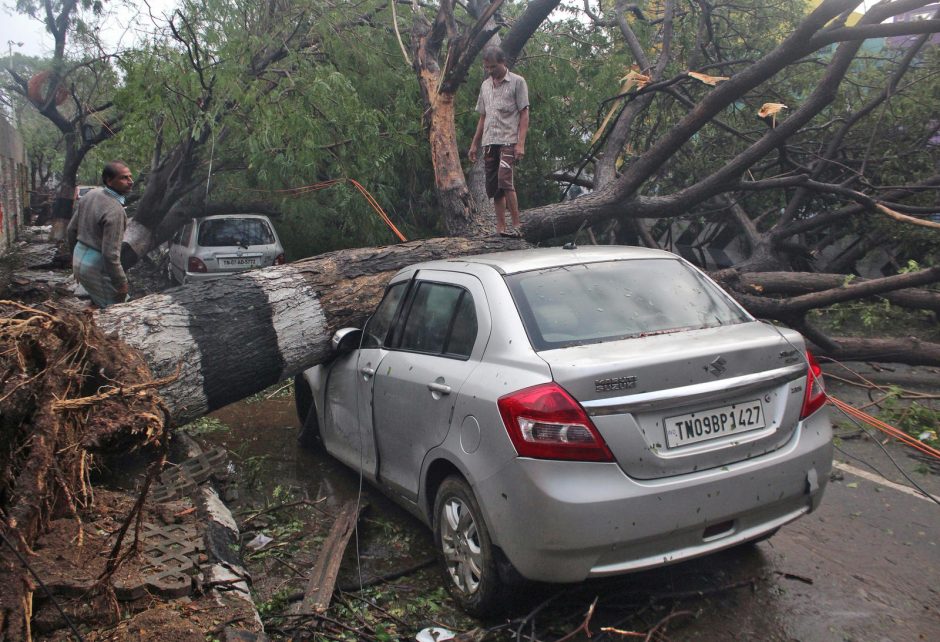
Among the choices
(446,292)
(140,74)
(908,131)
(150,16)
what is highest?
(150,16)

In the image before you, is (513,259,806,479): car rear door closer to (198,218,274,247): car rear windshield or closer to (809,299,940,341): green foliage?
(809,299,940,341): green foliage

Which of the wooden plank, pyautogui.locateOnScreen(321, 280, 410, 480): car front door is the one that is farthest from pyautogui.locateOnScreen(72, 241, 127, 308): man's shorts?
the wooden plank

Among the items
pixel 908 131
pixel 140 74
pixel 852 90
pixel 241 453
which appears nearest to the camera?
pixel 241 453

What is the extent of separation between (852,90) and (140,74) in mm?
9784

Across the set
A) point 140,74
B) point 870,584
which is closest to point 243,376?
point 870,584

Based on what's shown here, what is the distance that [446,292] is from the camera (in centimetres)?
407

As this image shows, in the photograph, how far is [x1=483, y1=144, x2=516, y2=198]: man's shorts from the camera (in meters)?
7.00

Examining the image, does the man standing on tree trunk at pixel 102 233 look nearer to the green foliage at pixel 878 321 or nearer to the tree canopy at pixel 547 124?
the tree canopy at pixel 547 124

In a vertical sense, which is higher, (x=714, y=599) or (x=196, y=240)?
(x=196, y=240)

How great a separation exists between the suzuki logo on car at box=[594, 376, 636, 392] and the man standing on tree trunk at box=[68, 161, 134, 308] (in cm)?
478

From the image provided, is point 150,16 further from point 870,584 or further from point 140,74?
point 870,584

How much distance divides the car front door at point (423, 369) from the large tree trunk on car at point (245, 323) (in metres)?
1.08

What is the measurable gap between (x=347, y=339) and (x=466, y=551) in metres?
1.85

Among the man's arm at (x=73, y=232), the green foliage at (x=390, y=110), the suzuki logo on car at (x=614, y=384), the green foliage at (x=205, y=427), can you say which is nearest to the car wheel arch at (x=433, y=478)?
the suzuki logo on car at (x=614, y=384)
